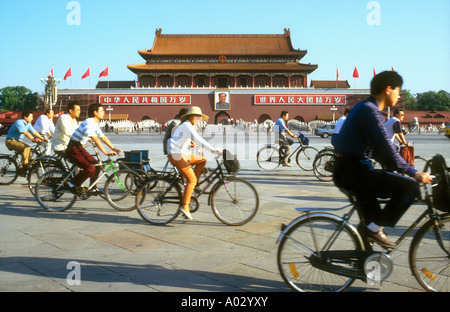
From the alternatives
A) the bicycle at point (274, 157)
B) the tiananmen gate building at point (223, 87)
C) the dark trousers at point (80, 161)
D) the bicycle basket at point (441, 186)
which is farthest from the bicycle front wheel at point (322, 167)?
the tiananmen gate building at point (223, 87)

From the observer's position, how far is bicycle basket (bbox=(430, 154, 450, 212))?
7.70 ft

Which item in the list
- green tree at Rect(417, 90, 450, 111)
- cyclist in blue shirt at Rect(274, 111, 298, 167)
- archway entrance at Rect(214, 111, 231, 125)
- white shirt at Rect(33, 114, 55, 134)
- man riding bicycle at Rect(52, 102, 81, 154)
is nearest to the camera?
man riding bicycle at Rect(52, 102, 81, 154)

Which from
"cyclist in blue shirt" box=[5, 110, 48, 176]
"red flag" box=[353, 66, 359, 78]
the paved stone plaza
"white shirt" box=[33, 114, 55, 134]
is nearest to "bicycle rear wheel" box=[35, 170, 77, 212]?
the paved stone plaza

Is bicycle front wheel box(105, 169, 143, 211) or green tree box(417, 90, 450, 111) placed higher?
green tree box(417, 90, 450, 111)

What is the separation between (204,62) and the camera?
1671 inches

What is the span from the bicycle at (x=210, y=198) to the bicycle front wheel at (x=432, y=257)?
79.0 inches

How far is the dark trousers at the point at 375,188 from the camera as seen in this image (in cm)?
239

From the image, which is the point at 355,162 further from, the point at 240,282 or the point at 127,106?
the point at 127,106

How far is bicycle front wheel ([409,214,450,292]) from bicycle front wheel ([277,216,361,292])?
354 millimetres

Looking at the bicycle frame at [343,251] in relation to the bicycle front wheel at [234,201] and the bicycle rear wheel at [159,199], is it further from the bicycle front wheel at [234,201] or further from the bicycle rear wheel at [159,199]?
the bicycle rear wheel at [159,199]

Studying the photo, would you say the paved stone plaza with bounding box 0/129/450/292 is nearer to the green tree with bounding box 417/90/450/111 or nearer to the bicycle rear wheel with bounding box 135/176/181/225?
the bicycle rear wheel with bounding box 135/176/181/225

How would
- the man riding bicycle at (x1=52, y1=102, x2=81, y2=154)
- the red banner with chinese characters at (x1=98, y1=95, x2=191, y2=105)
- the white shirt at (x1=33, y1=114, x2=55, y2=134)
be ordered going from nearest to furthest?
1. the man riding bicycle at (x1=52, y1=102, x2=81, y2=154)
2. the white shirt at (x1=33, y1=114, x2=55, y2=134)
3. the red banner with chinese characters at (x1=98, y1=95, x2=191, y2=105)

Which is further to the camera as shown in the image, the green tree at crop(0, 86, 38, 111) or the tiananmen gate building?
the green tree at crop(0, 86, 38, 111)

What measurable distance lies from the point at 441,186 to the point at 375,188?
1.20ft
